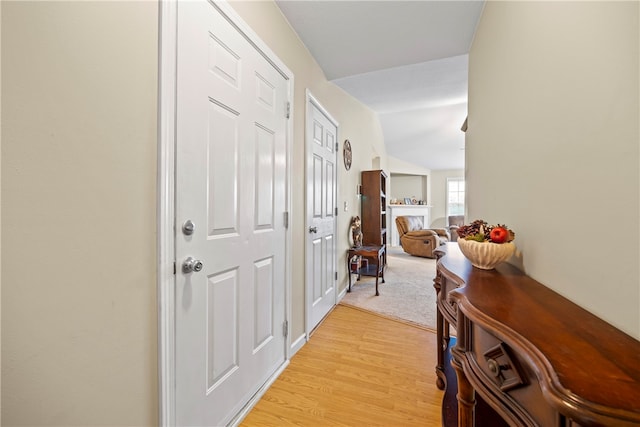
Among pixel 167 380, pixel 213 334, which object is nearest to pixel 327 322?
pixel 213 334

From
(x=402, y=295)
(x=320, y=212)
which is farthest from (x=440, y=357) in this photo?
(x=402, y=295)

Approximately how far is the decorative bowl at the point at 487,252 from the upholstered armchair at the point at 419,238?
179 inches

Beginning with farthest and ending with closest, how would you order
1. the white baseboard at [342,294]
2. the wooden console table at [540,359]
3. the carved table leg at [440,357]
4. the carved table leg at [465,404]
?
the white baseboard at [342,294]
the carved table leg at [440,357]
the carved table leg at [465,404]
the wooden console table at [540,359]

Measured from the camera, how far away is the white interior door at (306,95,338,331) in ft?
7.20

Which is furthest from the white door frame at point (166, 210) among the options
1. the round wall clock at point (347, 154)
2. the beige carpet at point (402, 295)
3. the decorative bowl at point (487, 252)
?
the round wall clock at point (347, 154)

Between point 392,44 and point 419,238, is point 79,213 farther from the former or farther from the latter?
point 419,238

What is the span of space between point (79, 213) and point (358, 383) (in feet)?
5.53

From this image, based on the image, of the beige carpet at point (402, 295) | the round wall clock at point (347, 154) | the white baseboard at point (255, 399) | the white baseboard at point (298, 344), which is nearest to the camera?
the white baseboard at point (255, 399)

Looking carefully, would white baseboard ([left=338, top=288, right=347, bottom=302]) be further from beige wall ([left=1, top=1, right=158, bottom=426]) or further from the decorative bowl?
beige wall ([left=1, top=1, right=158, bottom=426])

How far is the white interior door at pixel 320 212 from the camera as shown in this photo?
220cm

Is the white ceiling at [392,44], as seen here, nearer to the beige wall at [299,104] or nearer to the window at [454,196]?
the beige wall at [299,104]

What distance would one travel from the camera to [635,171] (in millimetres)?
580

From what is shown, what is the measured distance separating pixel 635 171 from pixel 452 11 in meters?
1.73

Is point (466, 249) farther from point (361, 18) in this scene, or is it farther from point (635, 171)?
point (361, 18)
